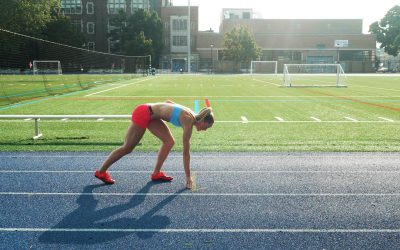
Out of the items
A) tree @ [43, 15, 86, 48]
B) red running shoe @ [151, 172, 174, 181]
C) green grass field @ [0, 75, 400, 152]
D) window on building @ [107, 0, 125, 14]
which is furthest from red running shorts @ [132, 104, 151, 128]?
window on building @ [107, 0, 125, 14]

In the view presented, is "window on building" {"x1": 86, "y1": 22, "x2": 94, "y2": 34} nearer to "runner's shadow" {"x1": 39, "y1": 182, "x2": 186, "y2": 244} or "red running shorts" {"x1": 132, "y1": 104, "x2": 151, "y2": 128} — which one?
"red running shorts" {"x1": 132, "y1": 104, "x2": 151, "y2": 128}

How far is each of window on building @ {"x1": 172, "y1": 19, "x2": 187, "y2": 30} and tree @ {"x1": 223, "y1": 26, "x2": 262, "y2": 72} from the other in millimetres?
15705

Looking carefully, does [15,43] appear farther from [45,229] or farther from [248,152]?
[45,229]

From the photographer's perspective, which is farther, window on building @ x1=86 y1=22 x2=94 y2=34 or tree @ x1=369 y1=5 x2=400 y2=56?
tree @ x1=369 y1=5 x2=400 y2=56

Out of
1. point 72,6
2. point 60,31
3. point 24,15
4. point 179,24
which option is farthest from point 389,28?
point 24,15

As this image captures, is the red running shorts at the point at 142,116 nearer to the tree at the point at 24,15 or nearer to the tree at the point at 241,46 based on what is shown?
the tree at the point at 24,15

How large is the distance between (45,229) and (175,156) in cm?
444

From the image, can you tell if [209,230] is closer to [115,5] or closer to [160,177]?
[160,177]

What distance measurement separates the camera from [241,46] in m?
80.8

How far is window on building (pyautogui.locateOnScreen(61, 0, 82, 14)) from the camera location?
93875 millimetres

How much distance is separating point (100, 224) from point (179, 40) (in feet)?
302

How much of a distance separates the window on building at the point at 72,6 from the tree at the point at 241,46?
116 feet

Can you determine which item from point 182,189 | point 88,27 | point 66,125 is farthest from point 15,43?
point 88,27

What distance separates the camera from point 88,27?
94.3 m
